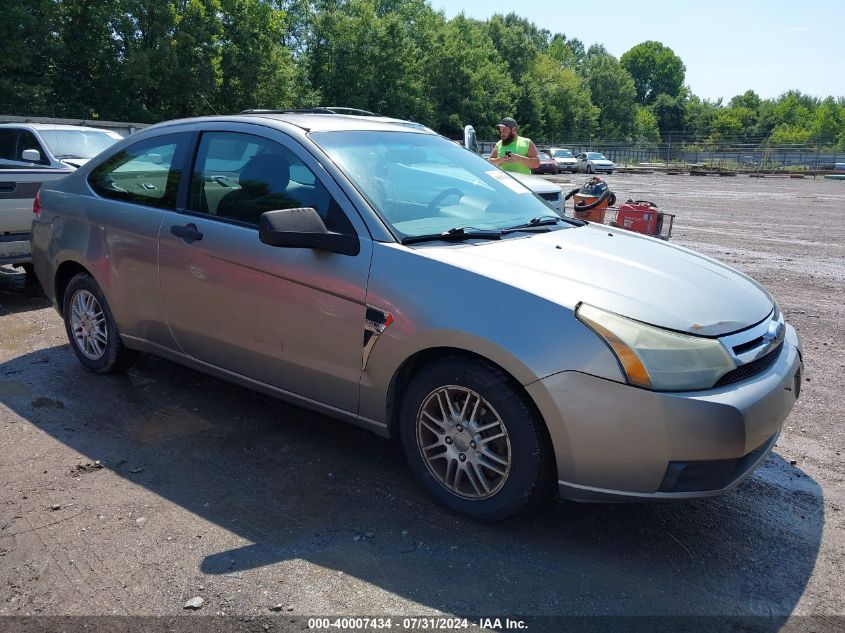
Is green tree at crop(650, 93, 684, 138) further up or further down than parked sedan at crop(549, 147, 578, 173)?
further up

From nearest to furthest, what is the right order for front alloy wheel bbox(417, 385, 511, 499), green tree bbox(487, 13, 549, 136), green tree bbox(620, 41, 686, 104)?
1. front alloy wheel bbox(417, 385, 511, 499)
2. green tree bbox(487, 13, 549, 136)
3. green tree bbox(620, 41, 686, 104)

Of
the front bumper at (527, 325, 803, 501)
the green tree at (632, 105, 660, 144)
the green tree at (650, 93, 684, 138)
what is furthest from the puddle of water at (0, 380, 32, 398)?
the green tree at (650, 93, 684, 138)

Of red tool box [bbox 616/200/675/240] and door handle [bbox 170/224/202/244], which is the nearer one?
door handle [bbox 170/224/202/244]

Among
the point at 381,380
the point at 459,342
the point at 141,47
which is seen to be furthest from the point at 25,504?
the point at 141,47

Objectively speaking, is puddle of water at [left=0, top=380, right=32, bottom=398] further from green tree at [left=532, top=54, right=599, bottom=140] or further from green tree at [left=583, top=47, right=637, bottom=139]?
green tree at [left=583, top=47, right=637, bottom=139]

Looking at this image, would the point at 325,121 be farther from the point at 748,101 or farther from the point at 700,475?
the point at 748,101

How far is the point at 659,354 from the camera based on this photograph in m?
2.84

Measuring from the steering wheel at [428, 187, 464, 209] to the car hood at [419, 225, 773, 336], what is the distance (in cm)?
46

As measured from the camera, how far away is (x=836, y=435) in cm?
431

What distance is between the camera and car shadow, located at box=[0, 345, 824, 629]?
2836 millimetres

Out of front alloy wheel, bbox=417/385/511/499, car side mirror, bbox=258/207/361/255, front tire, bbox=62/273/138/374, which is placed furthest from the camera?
front tire, bbox=62/273/138/374

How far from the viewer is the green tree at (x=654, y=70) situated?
449 feet

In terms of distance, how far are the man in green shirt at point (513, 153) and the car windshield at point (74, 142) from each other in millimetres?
5087

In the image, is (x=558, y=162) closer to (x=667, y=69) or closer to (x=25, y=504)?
(x=25, y=504)
